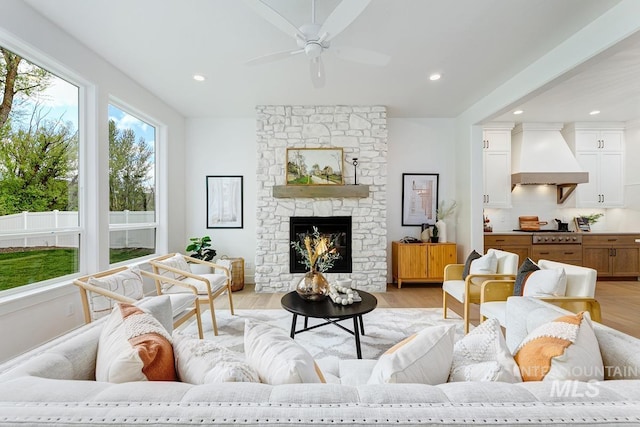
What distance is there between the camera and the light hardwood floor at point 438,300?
334cm

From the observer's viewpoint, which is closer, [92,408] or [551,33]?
[92,408]

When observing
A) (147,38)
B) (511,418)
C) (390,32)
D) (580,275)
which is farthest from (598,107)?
(147,38)

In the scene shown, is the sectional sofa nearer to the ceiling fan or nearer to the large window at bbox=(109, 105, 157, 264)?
the ceiling fan

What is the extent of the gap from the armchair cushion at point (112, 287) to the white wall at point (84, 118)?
23.1 inches

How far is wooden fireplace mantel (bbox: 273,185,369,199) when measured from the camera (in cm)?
429

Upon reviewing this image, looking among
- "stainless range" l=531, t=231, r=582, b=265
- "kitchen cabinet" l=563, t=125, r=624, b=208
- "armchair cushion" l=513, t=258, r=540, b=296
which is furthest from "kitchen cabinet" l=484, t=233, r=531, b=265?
"armchair cushion" l=513, t=258, r=540, b=296

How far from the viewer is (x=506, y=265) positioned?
117 inches

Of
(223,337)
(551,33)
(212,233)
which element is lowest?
(223,337)

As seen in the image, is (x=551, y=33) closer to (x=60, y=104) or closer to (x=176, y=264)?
(x=176, y=264)

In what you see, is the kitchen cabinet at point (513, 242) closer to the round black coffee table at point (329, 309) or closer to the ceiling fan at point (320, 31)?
the round black coffee table at point (329, 309)

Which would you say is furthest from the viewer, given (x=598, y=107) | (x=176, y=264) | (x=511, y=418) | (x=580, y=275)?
(x=598, y=107)

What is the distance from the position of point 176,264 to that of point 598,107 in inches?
251

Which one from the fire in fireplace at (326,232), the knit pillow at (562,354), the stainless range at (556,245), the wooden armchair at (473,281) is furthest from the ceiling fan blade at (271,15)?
the stainless range at (556,245)

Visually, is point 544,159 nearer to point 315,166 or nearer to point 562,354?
point 315,166
